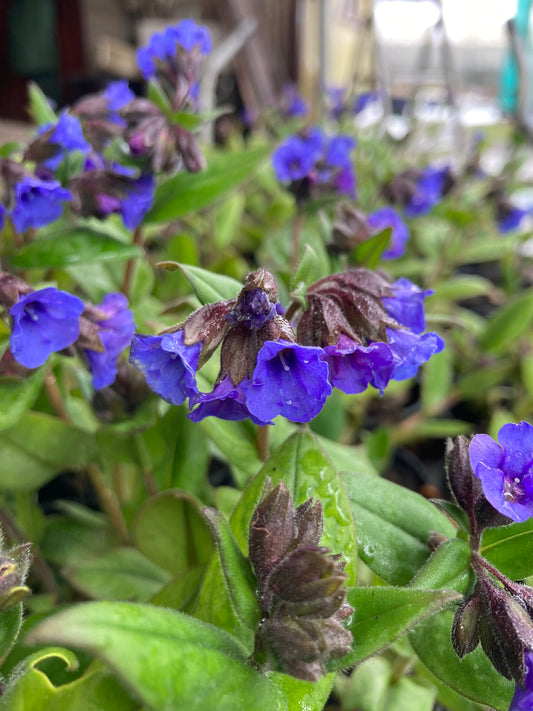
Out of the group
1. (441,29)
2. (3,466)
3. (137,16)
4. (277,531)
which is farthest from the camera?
(137,16)

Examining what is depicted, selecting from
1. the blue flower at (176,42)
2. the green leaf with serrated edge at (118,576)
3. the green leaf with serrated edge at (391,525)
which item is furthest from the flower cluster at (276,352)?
the blue flower at (176,42)

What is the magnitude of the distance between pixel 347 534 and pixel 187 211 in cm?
49

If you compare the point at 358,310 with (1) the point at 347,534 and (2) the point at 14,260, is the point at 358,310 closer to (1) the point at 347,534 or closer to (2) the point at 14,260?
(1) the point at 347,534

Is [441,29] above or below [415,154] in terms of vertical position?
above

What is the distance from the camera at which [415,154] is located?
92.5 inches

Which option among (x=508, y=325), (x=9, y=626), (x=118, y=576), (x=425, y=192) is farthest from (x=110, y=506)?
(x=425, y=192)

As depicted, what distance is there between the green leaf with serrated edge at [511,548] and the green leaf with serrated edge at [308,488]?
0.12 m

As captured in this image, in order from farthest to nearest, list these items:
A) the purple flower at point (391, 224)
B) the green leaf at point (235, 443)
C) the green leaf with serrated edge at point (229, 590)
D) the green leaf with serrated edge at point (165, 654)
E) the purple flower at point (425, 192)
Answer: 1. the purple flower at point (425, 192)
2. the purple flower at point (391, 224)
3. the green leaf at point (235, 443)
4. the green leaf with serrated edge at point (229, 590)
5. the green leaf with serrated edge at point (165, 654)

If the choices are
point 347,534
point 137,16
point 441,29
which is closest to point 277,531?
point 347,534

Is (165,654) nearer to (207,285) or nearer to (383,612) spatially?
(383,612)

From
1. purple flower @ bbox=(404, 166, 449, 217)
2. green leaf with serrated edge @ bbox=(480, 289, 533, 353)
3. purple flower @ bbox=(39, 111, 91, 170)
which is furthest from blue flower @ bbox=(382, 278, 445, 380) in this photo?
purple flower @ bbox=(404, 166, 449, 217)

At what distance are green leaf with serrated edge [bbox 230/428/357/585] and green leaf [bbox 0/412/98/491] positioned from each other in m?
0.27

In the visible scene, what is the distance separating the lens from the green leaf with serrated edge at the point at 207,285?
0.51 m

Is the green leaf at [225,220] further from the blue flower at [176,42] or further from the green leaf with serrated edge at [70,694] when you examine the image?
the green leaf with serrated edge at [70,694]
